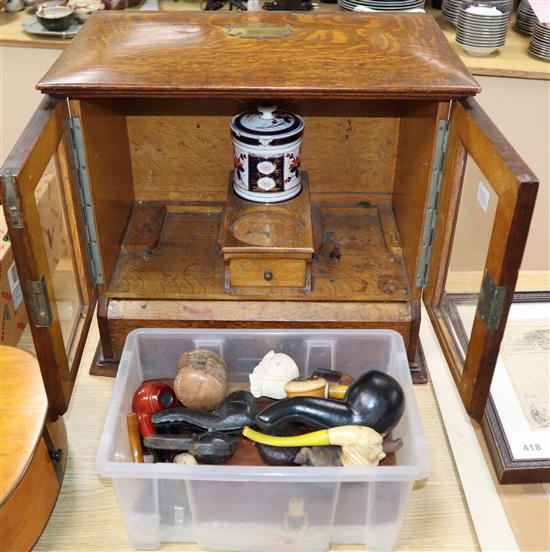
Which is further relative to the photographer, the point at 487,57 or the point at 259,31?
the point at 487,57

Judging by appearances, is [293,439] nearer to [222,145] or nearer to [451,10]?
[222,145]

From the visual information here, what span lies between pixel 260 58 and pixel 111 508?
1.93ft

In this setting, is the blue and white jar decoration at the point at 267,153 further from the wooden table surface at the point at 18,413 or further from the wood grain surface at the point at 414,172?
the wooden table surface at the point at 18,413

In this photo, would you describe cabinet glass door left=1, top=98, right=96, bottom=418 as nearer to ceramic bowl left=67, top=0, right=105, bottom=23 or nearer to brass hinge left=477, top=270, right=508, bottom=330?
brass hinge left=477, top=270, right=508, bottom=330

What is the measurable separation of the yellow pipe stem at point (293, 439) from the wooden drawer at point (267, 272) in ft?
0.79

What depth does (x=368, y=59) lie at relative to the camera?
34.8 inches

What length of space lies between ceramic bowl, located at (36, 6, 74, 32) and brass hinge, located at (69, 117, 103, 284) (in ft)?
3.66

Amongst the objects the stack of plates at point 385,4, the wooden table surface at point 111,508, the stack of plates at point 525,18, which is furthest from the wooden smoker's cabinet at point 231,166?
the stack of plates at point 525,18

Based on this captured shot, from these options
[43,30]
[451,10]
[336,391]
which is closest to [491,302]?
[336,391]

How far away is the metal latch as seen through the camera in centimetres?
72

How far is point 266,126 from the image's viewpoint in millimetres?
986

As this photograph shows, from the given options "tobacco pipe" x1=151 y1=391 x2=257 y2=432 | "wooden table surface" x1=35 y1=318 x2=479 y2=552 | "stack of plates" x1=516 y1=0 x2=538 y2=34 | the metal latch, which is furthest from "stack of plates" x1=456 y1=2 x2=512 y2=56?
the metal latch

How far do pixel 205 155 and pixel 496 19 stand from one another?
979 millimetres

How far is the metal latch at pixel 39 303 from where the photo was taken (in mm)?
722
